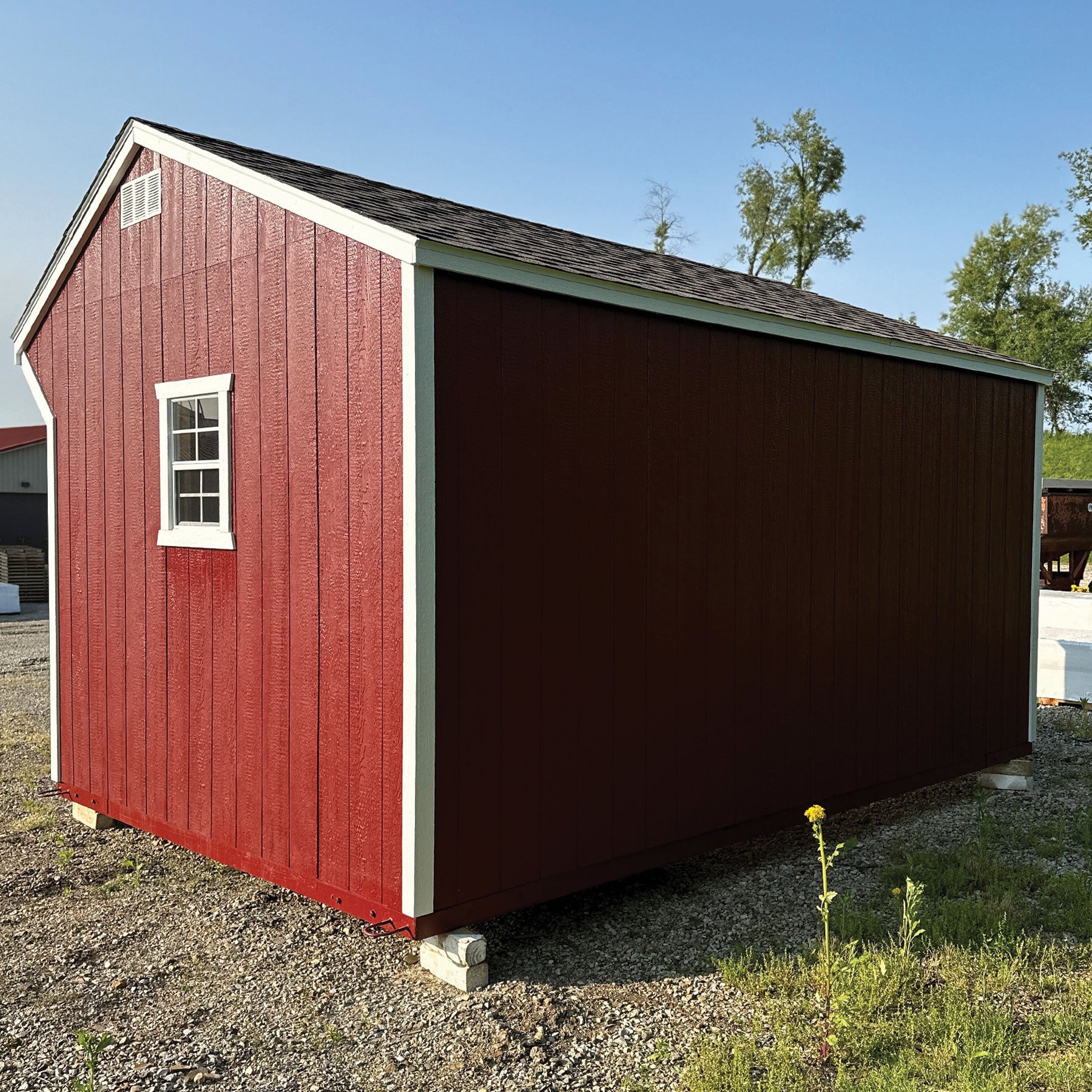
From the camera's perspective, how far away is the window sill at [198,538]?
545 cm

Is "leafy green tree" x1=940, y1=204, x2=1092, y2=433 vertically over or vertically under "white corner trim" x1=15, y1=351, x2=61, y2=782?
over

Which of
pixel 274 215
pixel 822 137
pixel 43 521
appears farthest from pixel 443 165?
pixel 274 215

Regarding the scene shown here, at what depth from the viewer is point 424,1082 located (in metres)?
3.80

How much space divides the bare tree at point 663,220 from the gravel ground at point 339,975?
91.1 ft

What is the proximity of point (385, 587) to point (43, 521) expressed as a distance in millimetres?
25683

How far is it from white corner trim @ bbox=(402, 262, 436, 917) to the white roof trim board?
28cm

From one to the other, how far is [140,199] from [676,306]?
10.1ft

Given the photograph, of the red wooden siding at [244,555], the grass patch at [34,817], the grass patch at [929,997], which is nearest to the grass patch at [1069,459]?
the grass patch at [929,997]

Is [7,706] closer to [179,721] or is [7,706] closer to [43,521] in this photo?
[179,721]

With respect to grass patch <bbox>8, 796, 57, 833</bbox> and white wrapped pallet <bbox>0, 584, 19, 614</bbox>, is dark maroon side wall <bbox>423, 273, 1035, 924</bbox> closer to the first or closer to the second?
grass patch <bbox>8, 796, 57, 833</bbox>

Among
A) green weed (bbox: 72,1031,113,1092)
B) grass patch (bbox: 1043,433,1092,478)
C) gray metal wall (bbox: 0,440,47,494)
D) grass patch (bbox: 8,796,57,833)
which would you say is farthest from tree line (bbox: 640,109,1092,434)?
green weed (bbox: 72,1031,113,1092)

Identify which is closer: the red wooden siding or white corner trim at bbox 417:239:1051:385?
white corner trim at bbox 417:239:1051:385

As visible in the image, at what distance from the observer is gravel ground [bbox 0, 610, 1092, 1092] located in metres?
3.94

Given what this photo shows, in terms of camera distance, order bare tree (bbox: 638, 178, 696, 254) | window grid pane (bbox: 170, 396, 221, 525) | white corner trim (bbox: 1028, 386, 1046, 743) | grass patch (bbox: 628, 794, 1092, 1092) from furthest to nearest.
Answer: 1. bare tree (bbox: 638, 178, 696, 254)
2. white corner trim (bbox: 1028, 386, 1046, 743)
3. window grid pane (bbox: 170, 396, 221, 525)
4. grass patch (bbox: 628, 794, 1092, 1092)
